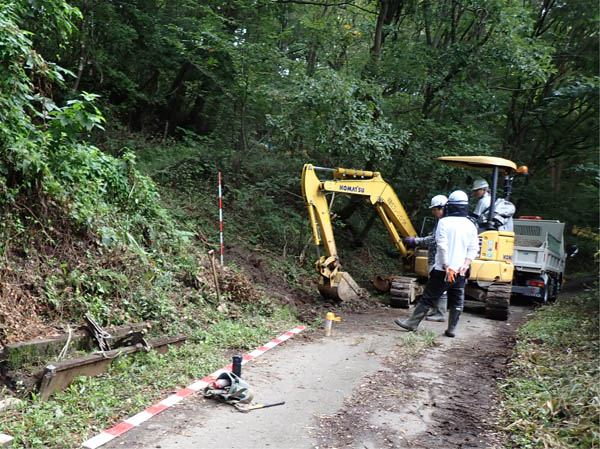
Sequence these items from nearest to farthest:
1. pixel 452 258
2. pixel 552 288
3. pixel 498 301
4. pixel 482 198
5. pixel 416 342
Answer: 1. pixel 416 342
2. pixel 452 258
3. pixel 498 301
4. pixel 482 198
5. pixel 552 288

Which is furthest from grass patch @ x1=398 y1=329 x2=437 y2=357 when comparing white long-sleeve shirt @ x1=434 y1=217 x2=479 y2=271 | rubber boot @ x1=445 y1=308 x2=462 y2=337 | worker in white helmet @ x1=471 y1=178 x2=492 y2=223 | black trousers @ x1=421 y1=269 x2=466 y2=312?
worker in white helmet @ x1=471 y1=178 x2=492 y2=223

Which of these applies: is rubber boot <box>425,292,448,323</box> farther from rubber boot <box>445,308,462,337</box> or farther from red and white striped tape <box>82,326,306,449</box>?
red and white striped tape <box>82,326,306,449</box>

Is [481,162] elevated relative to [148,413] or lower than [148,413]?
elevated

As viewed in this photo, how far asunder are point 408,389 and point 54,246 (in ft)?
14.0

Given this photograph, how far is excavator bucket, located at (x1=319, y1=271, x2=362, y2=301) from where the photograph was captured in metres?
8.78

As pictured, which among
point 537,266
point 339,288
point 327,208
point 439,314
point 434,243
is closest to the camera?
point 434,243

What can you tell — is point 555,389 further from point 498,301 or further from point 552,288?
point 552,288

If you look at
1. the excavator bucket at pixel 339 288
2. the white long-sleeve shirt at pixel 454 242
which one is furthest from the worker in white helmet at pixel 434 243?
the excavator bucket at pixel 339 288

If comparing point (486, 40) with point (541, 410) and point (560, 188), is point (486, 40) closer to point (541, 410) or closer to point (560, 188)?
point (560, 188)

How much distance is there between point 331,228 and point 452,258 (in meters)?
3.02

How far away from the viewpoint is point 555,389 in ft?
14.6

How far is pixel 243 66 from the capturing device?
36.0 ft

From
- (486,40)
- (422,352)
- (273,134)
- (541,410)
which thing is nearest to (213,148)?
(273,134)

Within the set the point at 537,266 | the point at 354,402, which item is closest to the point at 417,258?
the point at 537,266
